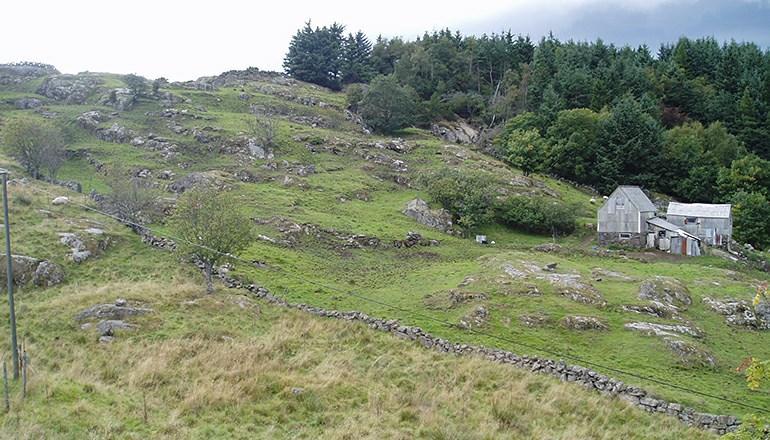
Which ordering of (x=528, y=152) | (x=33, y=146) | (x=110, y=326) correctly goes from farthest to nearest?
(x=528, y=152), (x=33, y=146), (x=110, y=326)

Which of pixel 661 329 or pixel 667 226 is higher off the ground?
pixel 667 226

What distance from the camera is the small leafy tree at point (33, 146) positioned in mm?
56250

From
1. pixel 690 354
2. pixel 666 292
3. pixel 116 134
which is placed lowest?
pixel 690 354

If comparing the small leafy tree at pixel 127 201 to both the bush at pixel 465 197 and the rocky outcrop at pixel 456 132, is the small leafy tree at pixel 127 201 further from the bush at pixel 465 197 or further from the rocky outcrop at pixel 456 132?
the rocky outcrop at pixel 456 132

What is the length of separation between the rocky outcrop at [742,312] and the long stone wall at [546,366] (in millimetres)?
15271

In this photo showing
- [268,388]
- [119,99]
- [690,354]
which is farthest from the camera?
[119,99]

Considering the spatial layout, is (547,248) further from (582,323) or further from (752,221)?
(752,221)

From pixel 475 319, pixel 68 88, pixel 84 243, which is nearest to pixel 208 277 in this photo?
pixel 84 243

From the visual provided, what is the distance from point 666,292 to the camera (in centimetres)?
3797

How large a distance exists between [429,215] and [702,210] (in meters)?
31.2

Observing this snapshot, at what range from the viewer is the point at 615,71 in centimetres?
10319

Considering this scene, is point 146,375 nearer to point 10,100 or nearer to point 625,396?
point 625,396

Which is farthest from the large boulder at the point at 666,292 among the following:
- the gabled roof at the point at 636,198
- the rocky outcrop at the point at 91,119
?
the rocky outcrop at the point at 91,119

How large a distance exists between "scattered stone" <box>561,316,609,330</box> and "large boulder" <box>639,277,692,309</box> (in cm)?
598
